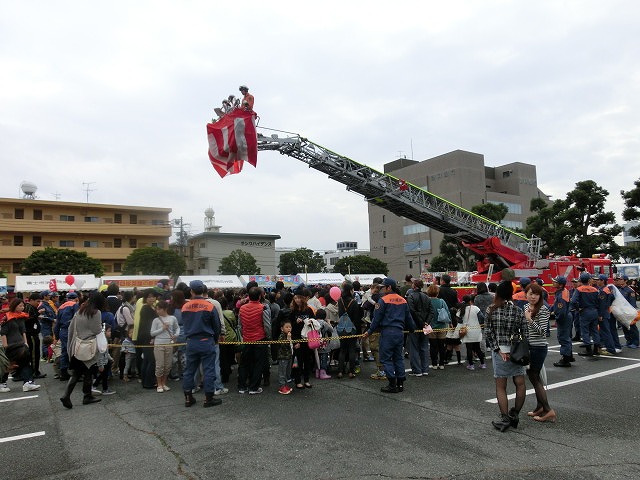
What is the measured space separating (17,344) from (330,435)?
595 centimetres

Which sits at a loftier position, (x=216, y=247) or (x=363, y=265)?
(x=216, y=247)

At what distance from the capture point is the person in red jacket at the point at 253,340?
6777 mm

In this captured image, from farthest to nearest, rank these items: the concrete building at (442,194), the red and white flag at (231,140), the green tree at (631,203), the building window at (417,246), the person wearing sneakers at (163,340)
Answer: the building window at (417,246) → the concrete building at (442,194) → the green tree at (631,203) → the red and white flag at (231,140) → the person wearing sneakers at (163,340)

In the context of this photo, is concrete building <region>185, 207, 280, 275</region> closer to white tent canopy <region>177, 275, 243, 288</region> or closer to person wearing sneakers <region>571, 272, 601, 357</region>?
white tent canopy <region>177, 275, 243, 288</region>

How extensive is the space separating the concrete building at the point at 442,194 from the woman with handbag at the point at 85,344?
6007 centimetres

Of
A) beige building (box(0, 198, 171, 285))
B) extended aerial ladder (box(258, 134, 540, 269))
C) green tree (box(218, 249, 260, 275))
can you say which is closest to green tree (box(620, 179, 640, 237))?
extended aerial ladder (box(258, 134, 540, 269))

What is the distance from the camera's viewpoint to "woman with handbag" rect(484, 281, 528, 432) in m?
4.76

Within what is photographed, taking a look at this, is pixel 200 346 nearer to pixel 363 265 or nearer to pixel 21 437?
pixel 21 437

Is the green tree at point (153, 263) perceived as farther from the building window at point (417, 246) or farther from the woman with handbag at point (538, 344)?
the woman with handbag at point (538, 344)

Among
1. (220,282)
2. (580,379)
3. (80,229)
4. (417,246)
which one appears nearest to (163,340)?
(580,379)

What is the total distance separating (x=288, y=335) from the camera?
6863mm

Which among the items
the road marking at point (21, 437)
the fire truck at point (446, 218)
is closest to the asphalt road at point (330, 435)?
the road marking at point (21, 437)

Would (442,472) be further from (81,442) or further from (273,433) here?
(81,442)

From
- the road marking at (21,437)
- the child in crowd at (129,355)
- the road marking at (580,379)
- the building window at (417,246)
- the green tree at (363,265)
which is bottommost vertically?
the road marking at (580,379)
